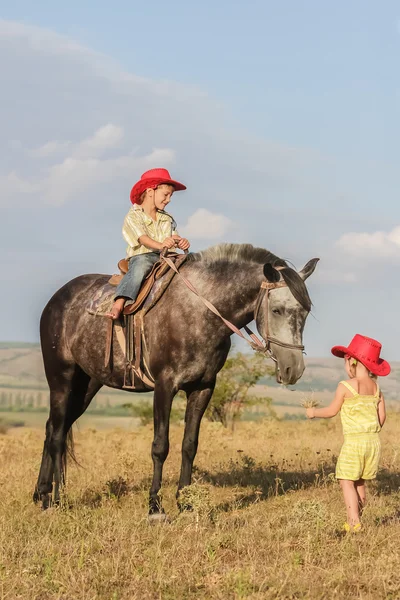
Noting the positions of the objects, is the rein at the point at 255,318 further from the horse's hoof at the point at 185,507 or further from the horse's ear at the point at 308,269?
the horse's hoof at the point at 185,507

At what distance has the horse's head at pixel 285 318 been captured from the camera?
7.56 m

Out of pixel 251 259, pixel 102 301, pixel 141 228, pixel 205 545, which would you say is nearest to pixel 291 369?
pixel 251 259

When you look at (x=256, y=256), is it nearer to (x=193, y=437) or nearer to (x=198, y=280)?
(x=198, y=280)

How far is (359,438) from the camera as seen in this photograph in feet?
22.7

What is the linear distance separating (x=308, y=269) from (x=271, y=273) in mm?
515

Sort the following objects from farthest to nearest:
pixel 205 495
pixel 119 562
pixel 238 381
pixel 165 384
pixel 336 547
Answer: pixel 238 381, pixel 165 384, pixel 205 495, pixel 336 547, pixel 119 562

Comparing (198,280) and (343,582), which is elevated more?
(198,280)

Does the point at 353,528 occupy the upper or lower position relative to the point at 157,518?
upper

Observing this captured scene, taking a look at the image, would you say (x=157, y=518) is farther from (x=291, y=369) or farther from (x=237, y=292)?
(x=237, y=292)

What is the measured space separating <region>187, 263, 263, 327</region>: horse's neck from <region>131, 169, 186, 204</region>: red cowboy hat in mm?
1405

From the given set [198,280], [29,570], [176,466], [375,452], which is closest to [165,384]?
[198,280]

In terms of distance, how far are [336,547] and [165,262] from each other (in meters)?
3.80

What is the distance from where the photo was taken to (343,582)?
210 inches

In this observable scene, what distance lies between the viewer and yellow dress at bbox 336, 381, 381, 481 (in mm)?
6840
